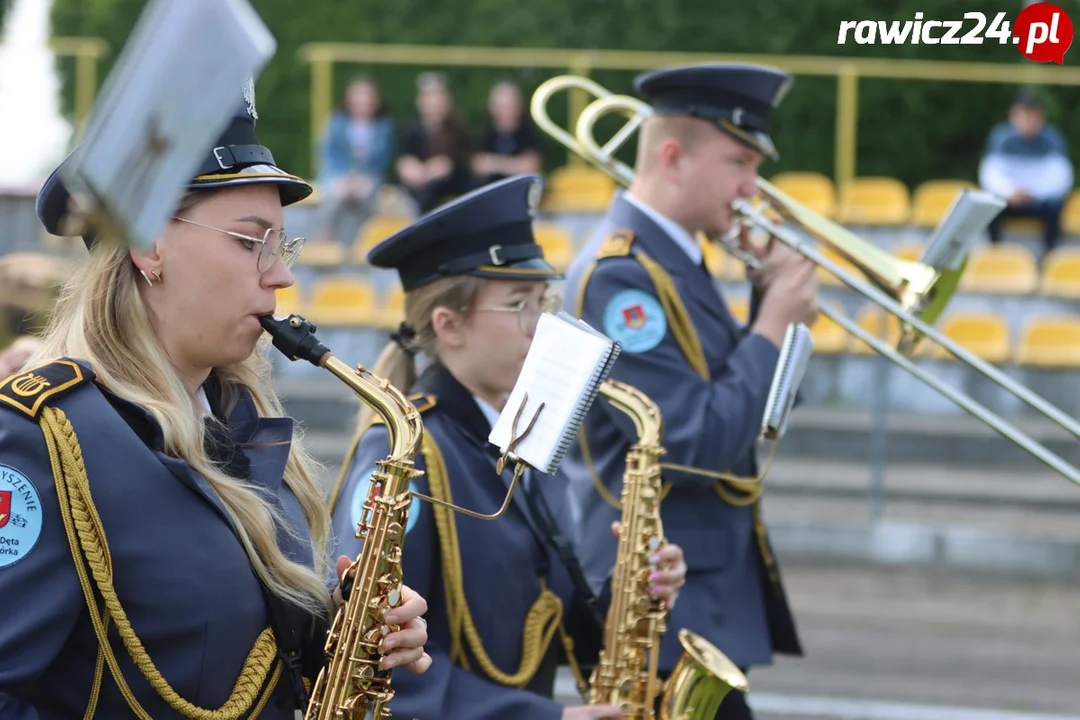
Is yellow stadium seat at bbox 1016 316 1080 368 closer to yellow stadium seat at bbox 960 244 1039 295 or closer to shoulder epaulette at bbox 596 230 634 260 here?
yellow stadium seat at bbox 960 244 1039 295

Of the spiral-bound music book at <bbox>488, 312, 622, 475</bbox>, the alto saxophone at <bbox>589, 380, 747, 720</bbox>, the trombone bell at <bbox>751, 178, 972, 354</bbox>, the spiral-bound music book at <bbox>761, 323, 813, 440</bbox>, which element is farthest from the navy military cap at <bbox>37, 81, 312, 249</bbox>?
the trombone bell at <bbox>751, 178, 972, 354</bbox>

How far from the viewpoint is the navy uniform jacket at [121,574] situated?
2.21m

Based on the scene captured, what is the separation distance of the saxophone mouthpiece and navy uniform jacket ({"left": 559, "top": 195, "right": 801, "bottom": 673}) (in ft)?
5.41

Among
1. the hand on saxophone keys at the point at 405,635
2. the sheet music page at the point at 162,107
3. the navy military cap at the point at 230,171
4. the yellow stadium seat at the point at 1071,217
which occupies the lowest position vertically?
the hand on saxophone keys at the point at 405,635

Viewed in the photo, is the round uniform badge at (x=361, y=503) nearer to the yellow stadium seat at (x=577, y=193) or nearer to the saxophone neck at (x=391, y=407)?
the saxophone neck at (x=391, y=407)

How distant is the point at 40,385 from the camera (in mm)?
2309

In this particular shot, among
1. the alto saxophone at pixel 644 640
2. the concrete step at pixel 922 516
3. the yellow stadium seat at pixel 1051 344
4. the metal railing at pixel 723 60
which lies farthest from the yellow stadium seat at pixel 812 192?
the alto saxophone at pixel 644 640

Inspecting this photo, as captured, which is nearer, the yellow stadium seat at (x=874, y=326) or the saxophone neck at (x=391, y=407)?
the saxophone neck at (x=391, y=407)

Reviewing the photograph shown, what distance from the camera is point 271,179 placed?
2.47 meters

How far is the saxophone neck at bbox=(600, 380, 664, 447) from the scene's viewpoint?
12.8 ft

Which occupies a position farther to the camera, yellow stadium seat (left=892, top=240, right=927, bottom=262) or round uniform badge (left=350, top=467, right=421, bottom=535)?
yellow stadium seat (left=892, top=240, right=927, bottom=262)

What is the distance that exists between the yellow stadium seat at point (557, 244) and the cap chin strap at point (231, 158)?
10.3m

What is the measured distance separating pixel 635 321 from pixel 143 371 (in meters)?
1.98

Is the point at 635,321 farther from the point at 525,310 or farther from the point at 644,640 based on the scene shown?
the point at 644,640
